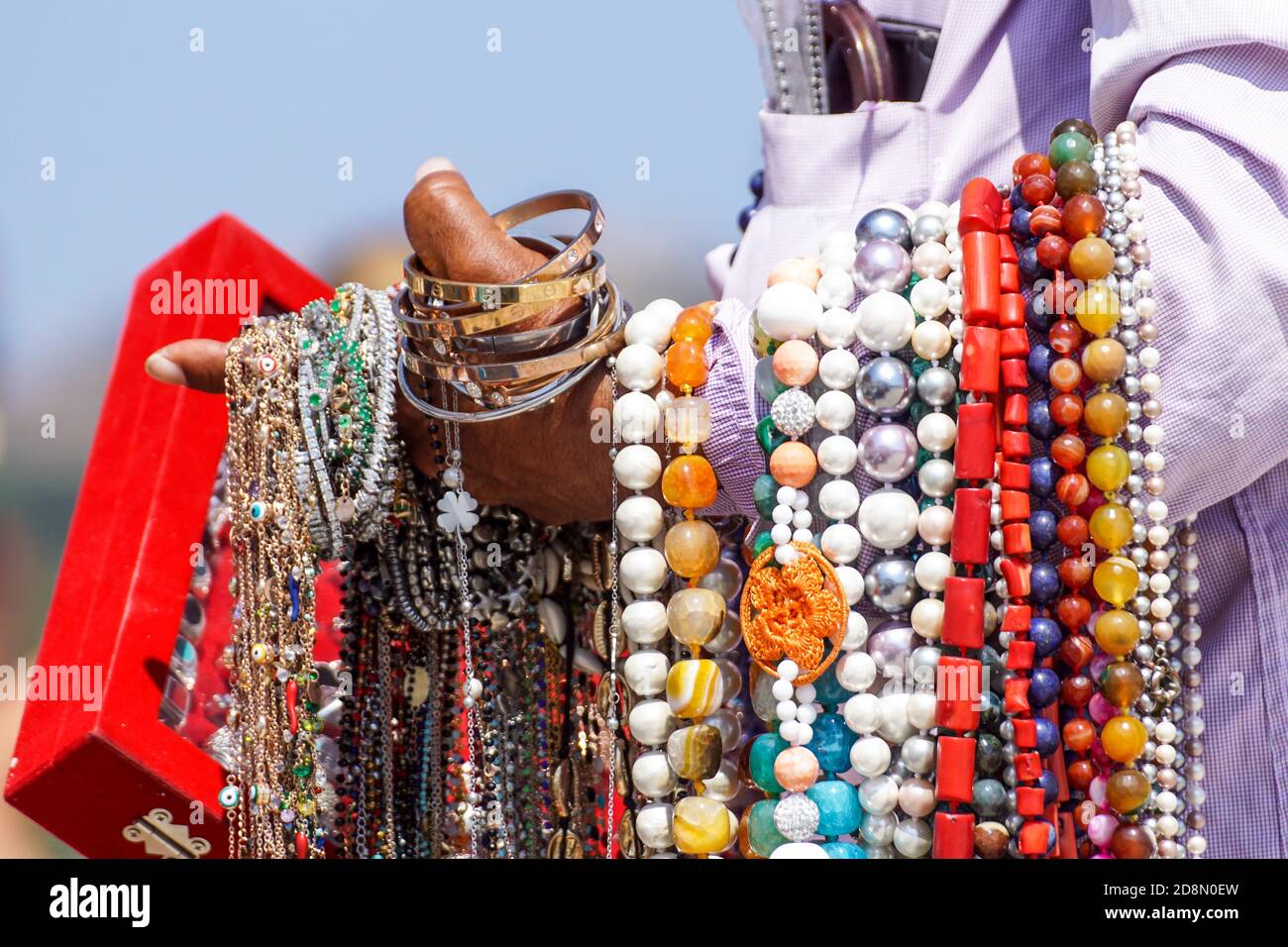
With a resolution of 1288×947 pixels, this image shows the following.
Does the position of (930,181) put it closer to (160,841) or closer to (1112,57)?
(1112,57)

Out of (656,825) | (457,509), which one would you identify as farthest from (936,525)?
(457,509)

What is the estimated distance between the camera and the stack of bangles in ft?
3.71

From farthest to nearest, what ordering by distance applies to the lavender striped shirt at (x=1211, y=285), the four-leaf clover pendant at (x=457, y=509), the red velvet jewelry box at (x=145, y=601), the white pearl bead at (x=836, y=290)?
the red velvet jewelry box at (x=145, y=601) → the four-leaf clover pendant at (x=457, y=509) → the white pearl bead at (x=836, y=290) → the lavender striped shirt at (x=1211, y=285)

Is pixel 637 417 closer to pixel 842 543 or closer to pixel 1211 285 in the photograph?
pixel 842 543

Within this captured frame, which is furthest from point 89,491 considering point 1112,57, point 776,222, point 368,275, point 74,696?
point 368,275

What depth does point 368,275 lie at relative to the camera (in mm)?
3045

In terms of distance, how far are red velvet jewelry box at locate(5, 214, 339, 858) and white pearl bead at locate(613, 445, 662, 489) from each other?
0.57 metres

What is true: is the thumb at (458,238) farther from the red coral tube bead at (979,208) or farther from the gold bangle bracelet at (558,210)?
the red coral tube bead at (979,208)

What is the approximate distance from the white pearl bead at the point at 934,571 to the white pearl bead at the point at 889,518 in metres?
0.03

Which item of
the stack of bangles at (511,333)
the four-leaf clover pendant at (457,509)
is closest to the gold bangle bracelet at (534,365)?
the stack of bangles at (511,333)

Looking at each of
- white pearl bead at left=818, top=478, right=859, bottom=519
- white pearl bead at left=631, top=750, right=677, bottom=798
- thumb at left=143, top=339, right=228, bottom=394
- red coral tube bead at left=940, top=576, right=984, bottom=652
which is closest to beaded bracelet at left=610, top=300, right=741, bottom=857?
white pearl bead at left=631, top=750, right=677, bottom=798

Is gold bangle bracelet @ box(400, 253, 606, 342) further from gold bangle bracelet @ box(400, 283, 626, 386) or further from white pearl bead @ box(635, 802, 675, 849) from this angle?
white pearl bead @ box(635, 802, 675, 849)

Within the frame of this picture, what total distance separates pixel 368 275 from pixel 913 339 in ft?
7.18

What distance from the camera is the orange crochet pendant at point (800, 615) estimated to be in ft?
3.46
